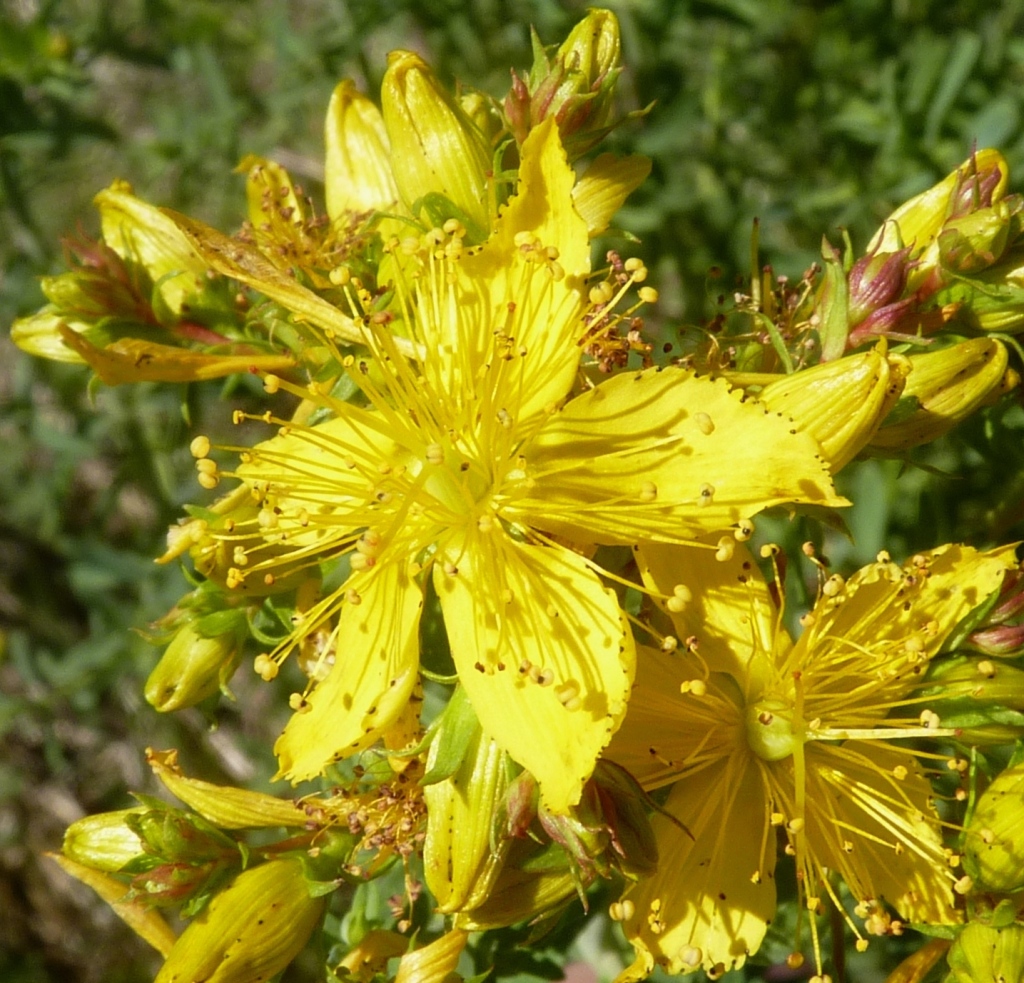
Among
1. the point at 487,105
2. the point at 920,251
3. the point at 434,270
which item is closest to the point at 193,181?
the point at 487,105

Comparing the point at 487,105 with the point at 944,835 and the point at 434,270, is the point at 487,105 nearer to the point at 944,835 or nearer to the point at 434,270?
the point at 434,270

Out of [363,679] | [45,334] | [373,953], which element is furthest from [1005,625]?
[45,334]

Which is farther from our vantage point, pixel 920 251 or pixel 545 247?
pixel 920 251

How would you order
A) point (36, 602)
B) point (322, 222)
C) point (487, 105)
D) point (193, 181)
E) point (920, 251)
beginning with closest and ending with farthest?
point (920, 251), point (487, 105), point (322, 222), point (193, 181), point (36, 602)

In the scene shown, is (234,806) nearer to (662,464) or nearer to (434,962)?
(434,962)

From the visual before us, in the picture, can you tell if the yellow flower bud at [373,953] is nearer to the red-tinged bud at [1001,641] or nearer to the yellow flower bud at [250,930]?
the yellow flower bud at [250,930]

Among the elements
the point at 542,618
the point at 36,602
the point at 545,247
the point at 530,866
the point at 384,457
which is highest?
the point at 545,247

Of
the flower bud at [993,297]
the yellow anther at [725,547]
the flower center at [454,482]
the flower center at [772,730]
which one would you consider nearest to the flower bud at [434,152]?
the flower center at [454,482]
